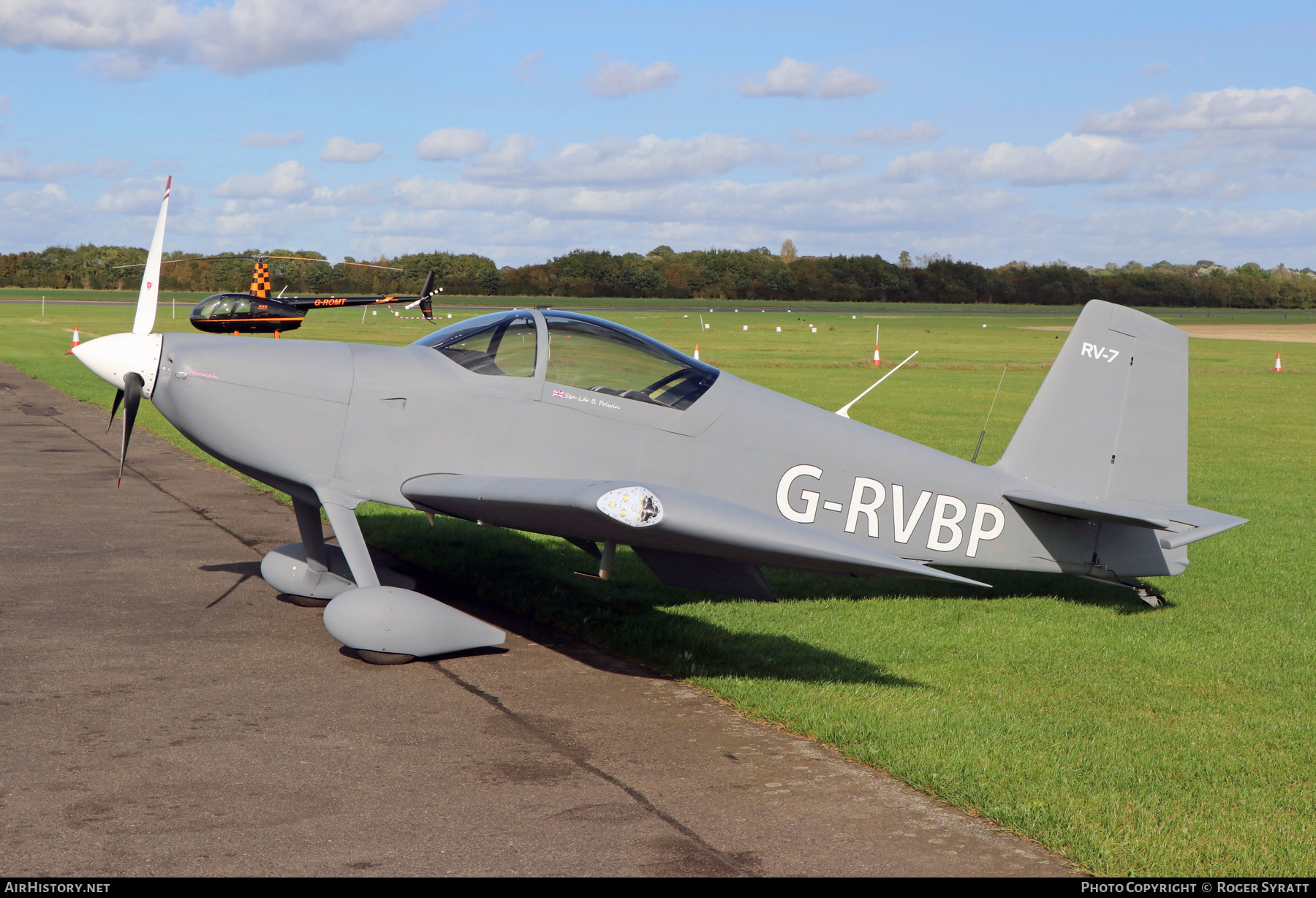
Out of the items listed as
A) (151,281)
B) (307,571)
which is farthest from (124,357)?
(307,571)

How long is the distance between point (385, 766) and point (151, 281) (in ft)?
14.1

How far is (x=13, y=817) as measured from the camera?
13.6 feet

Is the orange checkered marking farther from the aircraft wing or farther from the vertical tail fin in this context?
the aircraft wing

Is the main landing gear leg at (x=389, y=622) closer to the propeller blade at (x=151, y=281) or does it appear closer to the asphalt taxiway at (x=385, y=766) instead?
the asphalt taxiway at (x=385, y=766)

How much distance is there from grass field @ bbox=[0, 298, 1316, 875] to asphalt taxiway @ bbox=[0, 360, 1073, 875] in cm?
33

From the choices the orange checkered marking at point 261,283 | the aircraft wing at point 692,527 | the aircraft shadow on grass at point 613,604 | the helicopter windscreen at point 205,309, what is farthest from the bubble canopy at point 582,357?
the orange checkered marking at point 261,283

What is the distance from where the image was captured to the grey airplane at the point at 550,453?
21.6 ft

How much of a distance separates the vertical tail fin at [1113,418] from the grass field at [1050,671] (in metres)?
1.08

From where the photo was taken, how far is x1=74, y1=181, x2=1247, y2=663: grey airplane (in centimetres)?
658

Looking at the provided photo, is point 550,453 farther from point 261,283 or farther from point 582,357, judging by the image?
point 261,283

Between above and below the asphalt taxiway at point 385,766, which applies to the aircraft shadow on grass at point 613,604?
above

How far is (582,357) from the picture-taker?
6.87 m

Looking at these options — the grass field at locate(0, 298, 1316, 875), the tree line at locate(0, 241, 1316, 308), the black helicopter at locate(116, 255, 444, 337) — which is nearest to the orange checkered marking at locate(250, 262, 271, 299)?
the black helicopter at locate(116, 255, 444, 337)

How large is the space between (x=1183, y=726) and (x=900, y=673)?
61.9 inches
